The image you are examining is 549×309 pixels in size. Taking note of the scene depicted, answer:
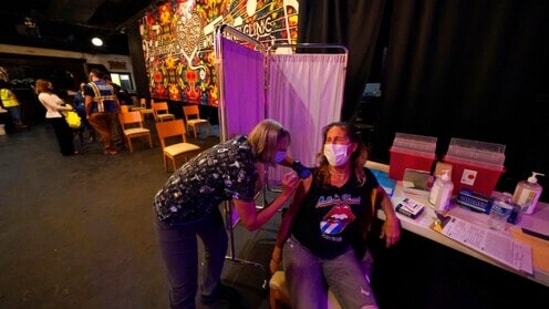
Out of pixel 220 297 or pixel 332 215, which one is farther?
pixel 220 297

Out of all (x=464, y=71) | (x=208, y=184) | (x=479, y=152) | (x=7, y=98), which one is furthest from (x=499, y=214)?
(x=7, y=98)

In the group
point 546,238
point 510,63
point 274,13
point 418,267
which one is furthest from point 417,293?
point 274,13

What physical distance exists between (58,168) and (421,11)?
495 cm

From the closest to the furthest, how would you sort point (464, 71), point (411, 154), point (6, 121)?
1. point (411, 154)
2. point (464, 71)
3. point (6, 121)

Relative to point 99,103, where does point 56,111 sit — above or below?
below

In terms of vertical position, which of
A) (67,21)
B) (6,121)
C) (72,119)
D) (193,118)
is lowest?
(6,121)

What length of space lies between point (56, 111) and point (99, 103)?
28.2 inches

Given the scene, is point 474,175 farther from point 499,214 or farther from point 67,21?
point 67,21

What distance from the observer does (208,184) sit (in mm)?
1006

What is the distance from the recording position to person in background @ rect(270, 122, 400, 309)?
1080mm

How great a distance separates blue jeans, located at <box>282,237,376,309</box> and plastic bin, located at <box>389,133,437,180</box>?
622 millimetres

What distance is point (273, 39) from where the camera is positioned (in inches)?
118

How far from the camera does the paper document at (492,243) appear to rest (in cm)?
84

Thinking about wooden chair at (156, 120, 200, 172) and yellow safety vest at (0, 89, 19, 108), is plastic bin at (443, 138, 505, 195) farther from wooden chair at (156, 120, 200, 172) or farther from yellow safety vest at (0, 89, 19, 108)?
yellow safety vest at (0, 89, 19, 108)
